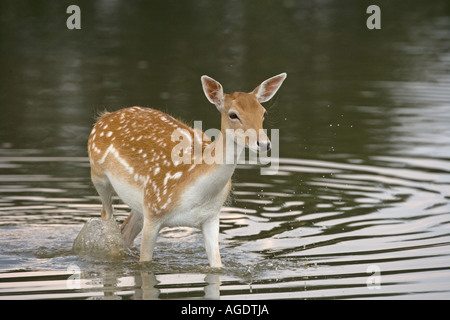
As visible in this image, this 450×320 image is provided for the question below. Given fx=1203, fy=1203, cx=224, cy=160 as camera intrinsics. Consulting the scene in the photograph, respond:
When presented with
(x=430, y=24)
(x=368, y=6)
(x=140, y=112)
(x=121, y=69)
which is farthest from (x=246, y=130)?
(x=368, y=6)

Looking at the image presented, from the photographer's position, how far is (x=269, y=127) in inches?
614

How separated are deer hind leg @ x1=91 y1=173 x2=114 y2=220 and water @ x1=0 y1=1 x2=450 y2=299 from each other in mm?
400

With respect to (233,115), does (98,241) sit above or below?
below

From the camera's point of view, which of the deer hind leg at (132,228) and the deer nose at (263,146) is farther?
the deer hind leg at (132,228)

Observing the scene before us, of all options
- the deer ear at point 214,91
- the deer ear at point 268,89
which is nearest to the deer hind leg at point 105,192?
the deer ear at point 214,91

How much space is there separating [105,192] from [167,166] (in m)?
1.06

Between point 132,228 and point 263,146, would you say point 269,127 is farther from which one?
point 263,146

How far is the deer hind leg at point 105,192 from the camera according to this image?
10000mm

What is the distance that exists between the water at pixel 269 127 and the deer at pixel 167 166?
0.38 meters

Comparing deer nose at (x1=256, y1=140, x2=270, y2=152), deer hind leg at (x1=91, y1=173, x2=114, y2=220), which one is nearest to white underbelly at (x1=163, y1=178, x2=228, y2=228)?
deer nose at (x1=256, y1=140, x2=270, y2=152)

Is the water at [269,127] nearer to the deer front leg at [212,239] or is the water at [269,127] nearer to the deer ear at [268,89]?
the deer front leg at [212,239]

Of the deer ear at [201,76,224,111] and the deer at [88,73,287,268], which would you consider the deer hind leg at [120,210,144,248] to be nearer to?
the deer at [88,73,287,268]

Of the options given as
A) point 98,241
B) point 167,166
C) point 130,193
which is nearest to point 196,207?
point 167,166

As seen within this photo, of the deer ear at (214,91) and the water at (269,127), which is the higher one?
the deer ear at (214,91)
